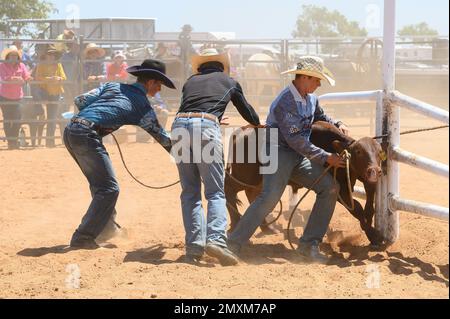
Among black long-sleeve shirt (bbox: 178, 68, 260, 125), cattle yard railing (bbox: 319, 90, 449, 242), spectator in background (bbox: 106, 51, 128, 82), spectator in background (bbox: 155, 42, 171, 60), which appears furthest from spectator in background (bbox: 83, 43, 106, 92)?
cattle yard railing (bbox: 319, 90, 449, 242)

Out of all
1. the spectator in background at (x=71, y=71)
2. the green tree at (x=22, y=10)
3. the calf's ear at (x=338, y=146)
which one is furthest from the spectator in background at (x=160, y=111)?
the green tree at (x=22, y=10)

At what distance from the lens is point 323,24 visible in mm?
71500

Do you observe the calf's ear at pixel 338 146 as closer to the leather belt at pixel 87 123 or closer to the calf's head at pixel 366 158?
the calf's head at pixel 366 158

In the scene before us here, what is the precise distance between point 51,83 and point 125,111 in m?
8.06

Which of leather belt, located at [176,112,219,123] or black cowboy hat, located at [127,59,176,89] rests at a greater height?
black cowboy hat, located at [127,59,176,89]

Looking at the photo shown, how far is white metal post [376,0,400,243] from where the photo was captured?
5742 mm

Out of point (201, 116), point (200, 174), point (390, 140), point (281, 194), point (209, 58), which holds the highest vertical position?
point (209, 58)

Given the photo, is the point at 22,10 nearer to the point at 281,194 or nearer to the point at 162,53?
the point at 162,53

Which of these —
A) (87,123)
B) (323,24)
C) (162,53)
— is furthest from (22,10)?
(323,24)

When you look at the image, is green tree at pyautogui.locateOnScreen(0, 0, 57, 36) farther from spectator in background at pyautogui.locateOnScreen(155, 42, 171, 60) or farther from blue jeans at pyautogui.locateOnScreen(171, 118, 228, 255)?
blue jeans at pyautogui.locateOnScreen(171, 118, 228, 255)

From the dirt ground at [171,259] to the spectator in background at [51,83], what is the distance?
4.61m

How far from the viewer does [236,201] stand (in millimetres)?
6645

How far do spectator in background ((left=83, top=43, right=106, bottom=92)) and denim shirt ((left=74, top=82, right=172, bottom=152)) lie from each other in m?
8.13

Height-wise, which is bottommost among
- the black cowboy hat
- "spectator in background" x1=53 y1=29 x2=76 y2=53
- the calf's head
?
the calf's head
